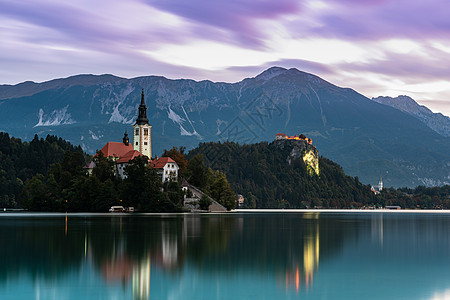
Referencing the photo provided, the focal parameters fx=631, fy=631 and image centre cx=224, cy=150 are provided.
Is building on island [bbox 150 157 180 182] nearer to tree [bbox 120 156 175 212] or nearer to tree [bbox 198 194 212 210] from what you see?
tree [bbox 198 194 212 210]

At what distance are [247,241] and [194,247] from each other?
27.1ft

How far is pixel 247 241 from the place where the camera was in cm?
5878

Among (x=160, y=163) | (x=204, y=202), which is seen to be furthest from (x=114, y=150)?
(x=204, y=202)

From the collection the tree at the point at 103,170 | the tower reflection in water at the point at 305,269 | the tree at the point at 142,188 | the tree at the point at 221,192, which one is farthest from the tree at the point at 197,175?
the tower reflection in water at the point at 305,269

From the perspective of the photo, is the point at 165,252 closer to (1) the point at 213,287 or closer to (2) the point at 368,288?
(1) the point at 213,287

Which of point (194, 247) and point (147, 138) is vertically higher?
point (147, 138)

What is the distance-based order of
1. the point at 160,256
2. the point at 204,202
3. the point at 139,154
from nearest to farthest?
1. the point at 160,256
2. the point at 204,202
3. the point at 139,154

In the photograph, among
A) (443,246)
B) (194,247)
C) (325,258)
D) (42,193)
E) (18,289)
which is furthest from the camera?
(42,193)

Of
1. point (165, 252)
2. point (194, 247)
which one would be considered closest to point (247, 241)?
point (194, 247)

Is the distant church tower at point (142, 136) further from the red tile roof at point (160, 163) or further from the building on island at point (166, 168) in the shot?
the building on island at point (166, 168)

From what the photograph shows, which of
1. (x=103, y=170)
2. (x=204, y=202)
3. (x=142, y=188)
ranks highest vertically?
(x=103, y=170)

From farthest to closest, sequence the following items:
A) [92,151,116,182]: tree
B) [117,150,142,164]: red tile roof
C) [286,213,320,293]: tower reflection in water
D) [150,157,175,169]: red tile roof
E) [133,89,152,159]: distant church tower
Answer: [133,89,152,159]: distant church tower, [117,150,142,164]: red tile roof, [150,157,175,169]: red tile roof, [92,151,116,182]: tree, [286,213,320,293]: tower reflection in water

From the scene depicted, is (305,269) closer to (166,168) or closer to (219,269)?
(219,269)

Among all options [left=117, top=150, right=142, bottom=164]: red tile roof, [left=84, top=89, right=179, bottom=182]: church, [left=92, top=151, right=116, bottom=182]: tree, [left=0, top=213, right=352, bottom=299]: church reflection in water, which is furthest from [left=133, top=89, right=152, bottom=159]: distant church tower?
[left=0, top=213, right=352, bottom=299]: church reflection in water
